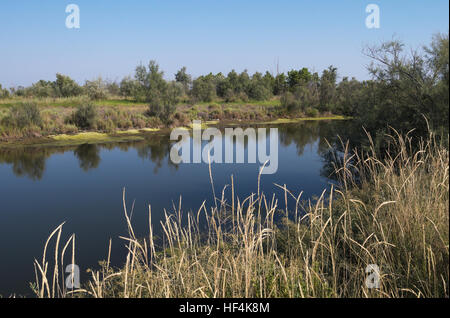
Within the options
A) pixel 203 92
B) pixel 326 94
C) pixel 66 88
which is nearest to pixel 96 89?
pixel 66 88

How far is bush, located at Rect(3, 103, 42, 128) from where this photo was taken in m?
15.4

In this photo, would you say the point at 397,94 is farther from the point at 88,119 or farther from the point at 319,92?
the point at 319,92

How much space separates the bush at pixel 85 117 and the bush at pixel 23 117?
1961 mm

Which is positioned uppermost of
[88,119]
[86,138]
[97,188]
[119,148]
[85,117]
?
[85,117]

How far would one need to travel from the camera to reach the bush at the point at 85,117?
1778cm

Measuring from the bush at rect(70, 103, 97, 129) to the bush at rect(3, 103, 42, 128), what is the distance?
77.2 inches

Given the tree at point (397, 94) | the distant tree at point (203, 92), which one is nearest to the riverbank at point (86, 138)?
the tree at point (397, 94)

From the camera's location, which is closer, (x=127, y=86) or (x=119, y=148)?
(x=119, y=148)

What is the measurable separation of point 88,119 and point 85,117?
0.23 meters

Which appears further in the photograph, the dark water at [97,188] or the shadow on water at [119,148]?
the shadow on water at [119,148]

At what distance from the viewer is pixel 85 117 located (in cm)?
1788

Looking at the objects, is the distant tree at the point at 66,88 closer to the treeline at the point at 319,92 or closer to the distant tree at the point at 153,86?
the treeline at the point at 319,92

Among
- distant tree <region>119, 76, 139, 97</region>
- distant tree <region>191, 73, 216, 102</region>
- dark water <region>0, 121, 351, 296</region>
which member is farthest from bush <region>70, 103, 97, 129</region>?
distant tree <region>191, 73, 216, 102</region>

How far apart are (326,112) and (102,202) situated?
25.8 metres
